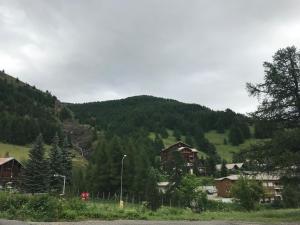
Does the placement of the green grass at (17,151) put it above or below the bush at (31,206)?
above

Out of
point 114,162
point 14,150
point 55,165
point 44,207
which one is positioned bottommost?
point 44,207

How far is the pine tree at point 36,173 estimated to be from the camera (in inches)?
3191

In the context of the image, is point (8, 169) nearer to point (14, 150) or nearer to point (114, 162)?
point (114, 162)

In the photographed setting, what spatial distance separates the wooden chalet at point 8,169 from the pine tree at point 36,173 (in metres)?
29.3

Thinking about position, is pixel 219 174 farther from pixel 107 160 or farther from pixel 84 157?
pixel 107 160

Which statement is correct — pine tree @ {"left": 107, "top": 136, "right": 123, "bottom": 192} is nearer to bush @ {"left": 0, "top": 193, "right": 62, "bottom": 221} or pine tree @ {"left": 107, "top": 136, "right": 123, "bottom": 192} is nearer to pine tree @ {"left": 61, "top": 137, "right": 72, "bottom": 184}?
pine tree @ {"left": 61, "top": 137, "right": 72, "bottom": 184}

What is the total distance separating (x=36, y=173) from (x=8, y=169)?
35.2 meters

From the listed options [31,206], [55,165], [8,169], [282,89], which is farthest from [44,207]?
[8,169]

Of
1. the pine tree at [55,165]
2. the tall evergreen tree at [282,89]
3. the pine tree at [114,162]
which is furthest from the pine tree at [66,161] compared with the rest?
the tall evergreen tree at [282,89]

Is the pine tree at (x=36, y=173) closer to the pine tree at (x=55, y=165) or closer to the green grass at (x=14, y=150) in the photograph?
the pine tree at (x=55, y=165)

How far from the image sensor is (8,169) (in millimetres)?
114062

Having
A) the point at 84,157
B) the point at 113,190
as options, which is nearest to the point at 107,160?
the point at 113,190

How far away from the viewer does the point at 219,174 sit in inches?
6147

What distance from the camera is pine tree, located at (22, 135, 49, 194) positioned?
81.1 m
